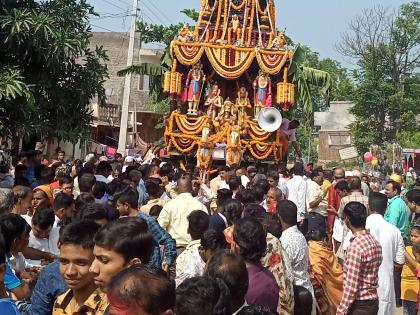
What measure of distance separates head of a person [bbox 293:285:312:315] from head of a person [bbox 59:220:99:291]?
2.14m

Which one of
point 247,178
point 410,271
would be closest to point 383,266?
point 410,271

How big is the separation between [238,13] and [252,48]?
2635 mm

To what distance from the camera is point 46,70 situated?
10.7 metres

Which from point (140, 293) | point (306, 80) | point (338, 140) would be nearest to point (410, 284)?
point (140, 293)

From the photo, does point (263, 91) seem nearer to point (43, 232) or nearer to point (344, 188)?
point (344, 188)

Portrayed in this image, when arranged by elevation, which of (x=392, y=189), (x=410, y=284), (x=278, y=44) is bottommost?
(x=410, y=284)

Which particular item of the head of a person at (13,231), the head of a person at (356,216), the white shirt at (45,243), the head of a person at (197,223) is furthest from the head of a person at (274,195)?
→ the head of a person at (13,231)

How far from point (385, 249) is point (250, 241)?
2628 mm

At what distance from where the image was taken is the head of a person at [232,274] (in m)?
3.80

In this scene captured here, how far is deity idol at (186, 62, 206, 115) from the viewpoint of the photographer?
850 inches

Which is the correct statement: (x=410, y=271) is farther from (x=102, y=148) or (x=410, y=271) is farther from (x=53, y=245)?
(x=102, y=148)

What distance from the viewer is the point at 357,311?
5602 millimetres

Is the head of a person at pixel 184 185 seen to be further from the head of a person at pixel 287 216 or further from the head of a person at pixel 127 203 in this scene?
the head of a person at pixel 287 216

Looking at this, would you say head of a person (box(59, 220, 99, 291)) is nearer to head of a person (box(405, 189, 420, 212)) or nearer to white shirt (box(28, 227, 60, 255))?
white shirt (box(28, 227, 60, 255))
